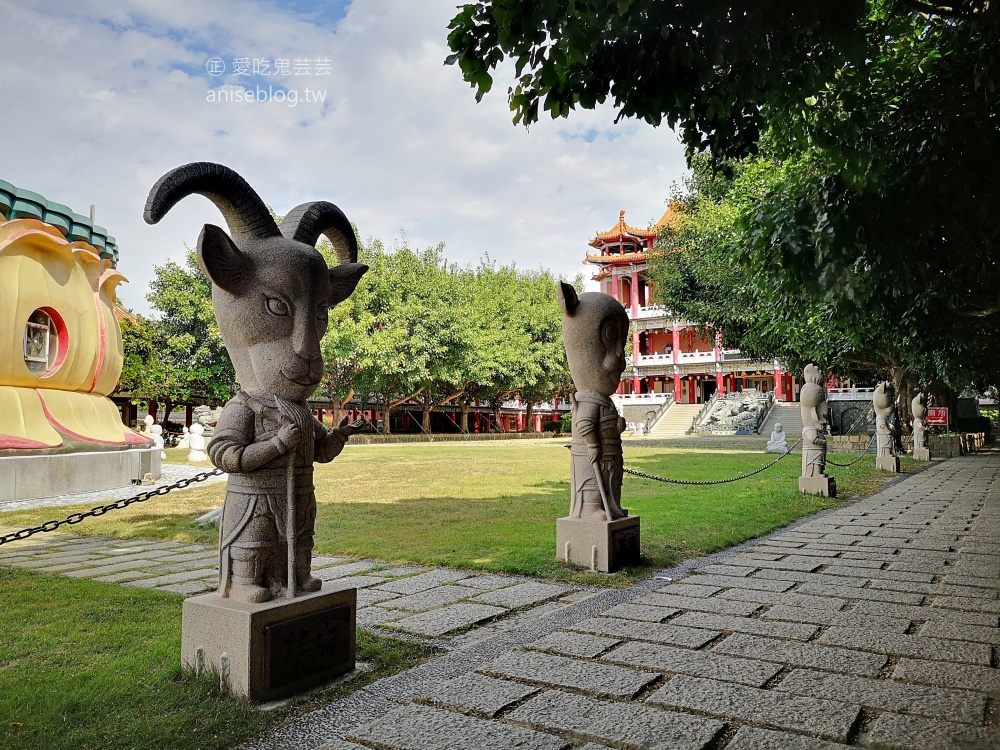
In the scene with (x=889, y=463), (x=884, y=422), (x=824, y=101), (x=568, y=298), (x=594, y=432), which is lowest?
(x=889, y=463)

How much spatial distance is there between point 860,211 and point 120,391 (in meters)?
29.5

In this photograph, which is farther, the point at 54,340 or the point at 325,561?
the point at 54,340

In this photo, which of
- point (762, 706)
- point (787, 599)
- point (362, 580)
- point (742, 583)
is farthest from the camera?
point (362, 580)

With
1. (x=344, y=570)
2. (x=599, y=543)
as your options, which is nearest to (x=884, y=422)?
(x=599, y=543)

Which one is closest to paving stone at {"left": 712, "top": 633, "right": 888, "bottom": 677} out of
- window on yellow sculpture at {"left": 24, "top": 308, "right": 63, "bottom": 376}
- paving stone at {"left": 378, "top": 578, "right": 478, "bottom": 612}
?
paving stone at {"left": 378, "top": 578, "right": 478, "bottom": 612}

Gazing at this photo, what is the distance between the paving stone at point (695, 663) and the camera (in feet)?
11.4

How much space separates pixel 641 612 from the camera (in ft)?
15.3

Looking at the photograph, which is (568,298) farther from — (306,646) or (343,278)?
(306,646)

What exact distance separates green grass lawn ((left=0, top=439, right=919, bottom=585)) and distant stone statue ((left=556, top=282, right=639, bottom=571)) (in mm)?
263

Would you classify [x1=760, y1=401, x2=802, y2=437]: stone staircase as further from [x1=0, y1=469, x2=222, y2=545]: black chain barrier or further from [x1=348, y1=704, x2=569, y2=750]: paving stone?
[x1=348, y1=704, x2=569, y2=750]: paving stone

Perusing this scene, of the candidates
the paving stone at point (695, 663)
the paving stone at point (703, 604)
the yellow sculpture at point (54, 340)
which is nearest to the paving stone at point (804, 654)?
the paving stone at point (695, 663)

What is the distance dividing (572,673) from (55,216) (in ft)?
40.1

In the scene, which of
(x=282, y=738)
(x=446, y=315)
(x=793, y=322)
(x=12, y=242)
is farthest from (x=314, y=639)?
(x=446, y=315)

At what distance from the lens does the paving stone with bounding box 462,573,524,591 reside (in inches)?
216
